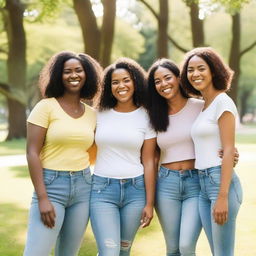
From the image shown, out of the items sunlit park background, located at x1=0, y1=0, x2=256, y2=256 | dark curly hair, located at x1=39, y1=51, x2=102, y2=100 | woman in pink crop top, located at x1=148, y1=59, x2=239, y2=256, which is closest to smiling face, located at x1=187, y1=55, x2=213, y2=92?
woman in pink crop top, located at x1=148, y1=59, x2=239, y2=256

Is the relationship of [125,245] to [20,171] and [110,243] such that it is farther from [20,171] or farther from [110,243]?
[20,171]

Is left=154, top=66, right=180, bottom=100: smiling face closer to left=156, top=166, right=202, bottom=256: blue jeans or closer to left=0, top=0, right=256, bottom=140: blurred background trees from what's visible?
left=156, top=166, right=202, bottom=256: blue jeans

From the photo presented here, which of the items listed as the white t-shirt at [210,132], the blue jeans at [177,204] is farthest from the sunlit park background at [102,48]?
the white t-shirt at [210,132]

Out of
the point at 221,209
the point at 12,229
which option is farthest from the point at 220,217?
the point at 12,229

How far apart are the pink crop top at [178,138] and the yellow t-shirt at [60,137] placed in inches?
27.8

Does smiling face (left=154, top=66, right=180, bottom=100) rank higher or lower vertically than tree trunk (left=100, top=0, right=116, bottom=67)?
lower

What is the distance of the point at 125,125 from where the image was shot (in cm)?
452

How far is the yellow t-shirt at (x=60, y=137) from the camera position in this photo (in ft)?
13.9

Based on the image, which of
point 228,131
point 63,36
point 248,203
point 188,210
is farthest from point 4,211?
point 63,36

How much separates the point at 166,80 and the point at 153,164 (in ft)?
2.60

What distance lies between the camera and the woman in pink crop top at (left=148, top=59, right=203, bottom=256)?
14.4 feet

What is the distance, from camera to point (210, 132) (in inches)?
165

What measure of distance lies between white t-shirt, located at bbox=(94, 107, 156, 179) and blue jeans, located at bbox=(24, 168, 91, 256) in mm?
206

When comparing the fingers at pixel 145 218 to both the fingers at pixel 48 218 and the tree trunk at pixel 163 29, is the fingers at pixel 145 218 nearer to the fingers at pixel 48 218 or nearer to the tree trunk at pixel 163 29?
the fingers at pixel 48 218
